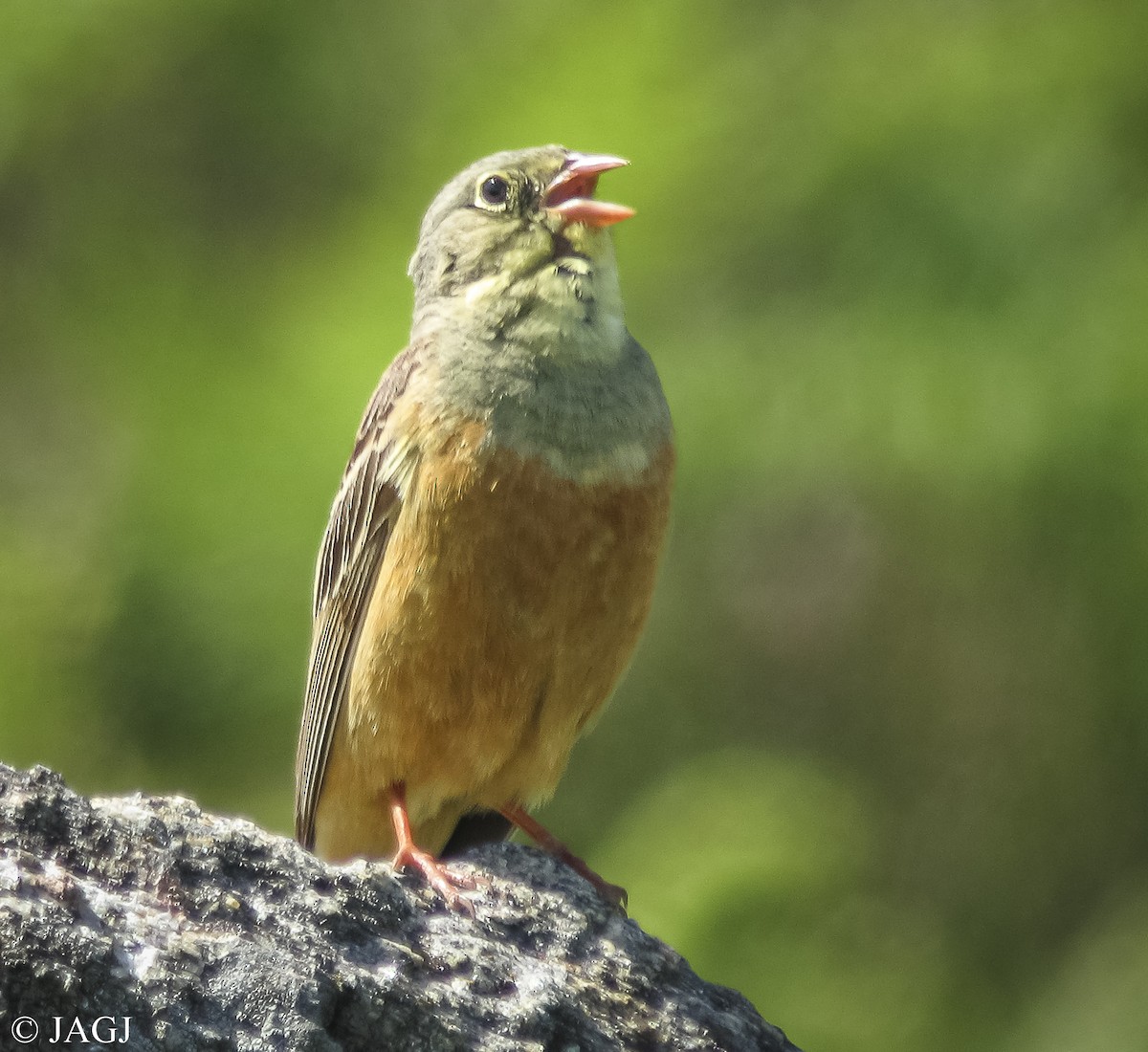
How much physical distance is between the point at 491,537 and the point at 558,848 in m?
0.92

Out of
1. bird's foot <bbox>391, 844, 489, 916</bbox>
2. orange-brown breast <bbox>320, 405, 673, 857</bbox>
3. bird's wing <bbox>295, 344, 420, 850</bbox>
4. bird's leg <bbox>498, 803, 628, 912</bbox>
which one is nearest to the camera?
bird's foot <bbox>391, 844, 489, 916</bbox>

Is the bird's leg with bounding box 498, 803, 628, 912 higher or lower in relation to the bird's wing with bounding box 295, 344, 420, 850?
lower

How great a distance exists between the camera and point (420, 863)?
369 centimetres

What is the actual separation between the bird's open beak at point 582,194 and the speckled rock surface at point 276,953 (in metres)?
1.94

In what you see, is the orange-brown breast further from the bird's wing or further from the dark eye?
the dark eye

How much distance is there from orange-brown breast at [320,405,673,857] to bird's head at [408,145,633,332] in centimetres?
46

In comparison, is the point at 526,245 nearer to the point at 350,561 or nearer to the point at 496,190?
the point at 496,190

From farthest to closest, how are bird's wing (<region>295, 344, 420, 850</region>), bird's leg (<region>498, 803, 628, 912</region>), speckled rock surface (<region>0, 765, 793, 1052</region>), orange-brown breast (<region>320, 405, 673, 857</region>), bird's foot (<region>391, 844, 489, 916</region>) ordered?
bird's wing (<region>295, 344, 420, 850</region>)
orange-brown breast (<region>320, 405, 673, 857</region>)
bird's leg (<region>498, 803, 628, 912</region>)
bird's foot (<region>391, 844, 489, 916</region>)
speckled rock surface (<region>0, 765, 793, 1052</region>)

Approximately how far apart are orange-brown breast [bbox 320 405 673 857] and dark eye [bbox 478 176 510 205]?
0.85m

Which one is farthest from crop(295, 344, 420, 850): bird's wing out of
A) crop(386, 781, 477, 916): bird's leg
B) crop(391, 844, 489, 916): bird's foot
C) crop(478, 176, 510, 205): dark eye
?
crop(391, 844, 489, 916): bird's foot

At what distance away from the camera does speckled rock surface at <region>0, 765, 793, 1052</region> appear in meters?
2.63

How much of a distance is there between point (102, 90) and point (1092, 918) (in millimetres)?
6026

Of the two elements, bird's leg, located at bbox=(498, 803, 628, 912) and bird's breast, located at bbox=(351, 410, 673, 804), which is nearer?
bird's leg, located at bbox=(498, 803, 628, 912)

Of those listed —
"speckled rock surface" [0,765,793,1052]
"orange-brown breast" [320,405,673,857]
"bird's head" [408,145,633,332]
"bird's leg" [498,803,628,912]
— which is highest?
"bird's head" [408,145,633,332]
